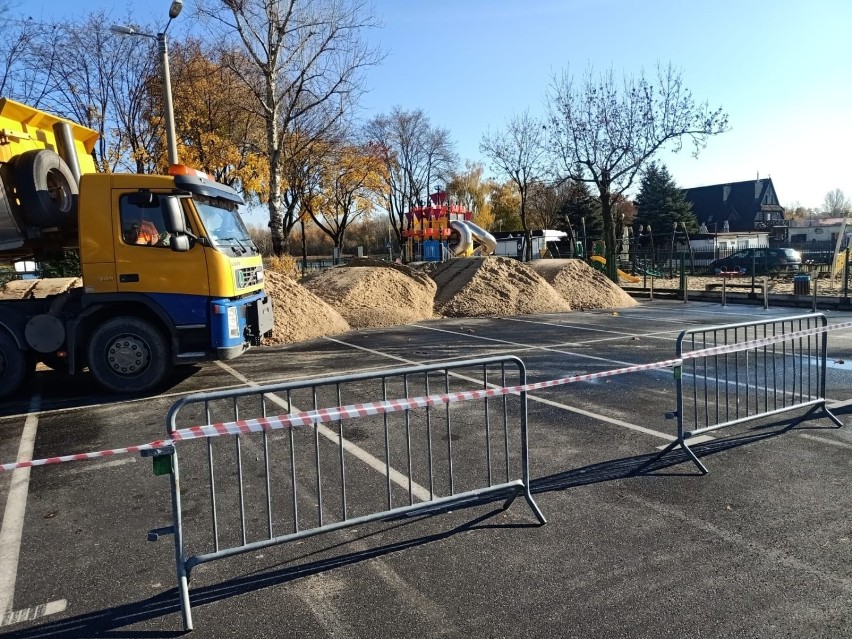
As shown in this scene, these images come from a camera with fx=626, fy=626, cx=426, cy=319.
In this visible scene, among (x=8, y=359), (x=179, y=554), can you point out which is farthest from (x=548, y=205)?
(x=179, y=554)

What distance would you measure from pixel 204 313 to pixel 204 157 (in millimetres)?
24419

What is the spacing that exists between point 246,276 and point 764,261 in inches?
1257

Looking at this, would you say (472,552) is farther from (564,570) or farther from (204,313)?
(204,313)

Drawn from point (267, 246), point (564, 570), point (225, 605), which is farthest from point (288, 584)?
point (267, 246)

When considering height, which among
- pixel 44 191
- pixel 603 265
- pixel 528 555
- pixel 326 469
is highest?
pixel 44 191

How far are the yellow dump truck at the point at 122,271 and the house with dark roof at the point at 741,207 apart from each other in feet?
232

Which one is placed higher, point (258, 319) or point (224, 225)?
point (224, 225)

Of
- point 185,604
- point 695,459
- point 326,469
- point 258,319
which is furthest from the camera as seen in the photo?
point 258,319

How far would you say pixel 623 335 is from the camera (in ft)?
47.7

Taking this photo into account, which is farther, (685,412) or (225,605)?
(685,412)

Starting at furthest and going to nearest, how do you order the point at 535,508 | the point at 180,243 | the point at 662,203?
1. the point at 662,203
2. the point at 180,243
3. the point at 535,508

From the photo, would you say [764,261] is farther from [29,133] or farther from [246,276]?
[29,133]

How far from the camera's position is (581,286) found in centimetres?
2317

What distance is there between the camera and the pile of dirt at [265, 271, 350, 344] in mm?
15270
